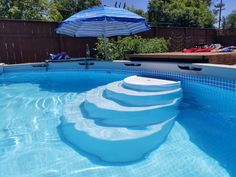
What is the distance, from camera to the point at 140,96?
4.09 m

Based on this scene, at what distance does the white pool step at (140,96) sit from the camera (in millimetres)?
4098

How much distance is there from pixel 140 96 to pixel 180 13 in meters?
17.9

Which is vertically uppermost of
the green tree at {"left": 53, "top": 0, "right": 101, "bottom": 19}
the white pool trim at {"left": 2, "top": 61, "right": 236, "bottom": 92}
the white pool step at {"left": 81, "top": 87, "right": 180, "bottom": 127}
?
the green tree at {"left": 53, "top": 0, "right": 101, "bottom": 19}

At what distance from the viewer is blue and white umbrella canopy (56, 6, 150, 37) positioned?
6.43 metres

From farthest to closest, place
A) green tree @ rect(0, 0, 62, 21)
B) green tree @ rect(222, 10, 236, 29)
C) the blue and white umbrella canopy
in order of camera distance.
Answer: green tree @ rect(222, 10, 236, 29), green tree @ rect(0, 0, 62, 21), the blue and white umbrella canopy

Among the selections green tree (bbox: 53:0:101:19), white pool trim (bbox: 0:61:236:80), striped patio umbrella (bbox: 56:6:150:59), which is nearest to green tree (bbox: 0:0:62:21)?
green tree (bbox: 53:0:101:19)

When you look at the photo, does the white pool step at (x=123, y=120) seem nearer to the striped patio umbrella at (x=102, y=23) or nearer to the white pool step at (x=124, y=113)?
the white pool step at (x=124, y=113)

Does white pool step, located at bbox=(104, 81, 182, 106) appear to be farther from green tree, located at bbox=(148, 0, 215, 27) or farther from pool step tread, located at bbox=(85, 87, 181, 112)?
green tree, located at bbox=(148, 0, 215, 27)

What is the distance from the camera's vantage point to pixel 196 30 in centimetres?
1546

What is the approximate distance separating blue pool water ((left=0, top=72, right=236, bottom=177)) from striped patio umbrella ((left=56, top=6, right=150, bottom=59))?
2.35m

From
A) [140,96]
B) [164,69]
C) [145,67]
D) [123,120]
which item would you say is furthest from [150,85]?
[145,67]

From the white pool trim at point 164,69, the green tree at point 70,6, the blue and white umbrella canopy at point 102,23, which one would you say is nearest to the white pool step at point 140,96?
the white pool trim at point 164,69

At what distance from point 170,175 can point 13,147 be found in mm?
2001

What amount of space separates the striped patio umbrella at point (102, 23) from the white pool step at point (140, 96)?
2.61 m
